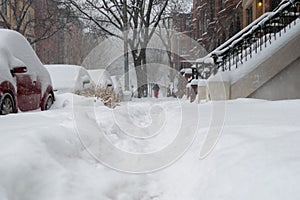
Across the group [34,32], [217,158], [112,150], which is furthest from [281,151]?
[34,32]

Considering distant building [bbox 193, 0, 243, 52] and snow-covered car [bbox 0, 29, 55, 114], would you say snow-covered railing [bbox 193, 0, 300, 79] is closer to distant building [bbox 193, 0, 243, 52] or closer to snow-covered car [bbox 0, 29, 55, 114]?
snow-covered car [bbox 0, 29, 55, 114]

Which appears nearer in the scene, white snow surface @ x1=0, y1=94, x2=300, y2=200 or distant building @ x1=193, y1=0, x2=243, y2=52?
white snow surface @ x1=0, y1=94, x2=300, y2=200

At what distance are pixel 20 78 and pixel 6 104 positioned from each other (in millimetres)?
717

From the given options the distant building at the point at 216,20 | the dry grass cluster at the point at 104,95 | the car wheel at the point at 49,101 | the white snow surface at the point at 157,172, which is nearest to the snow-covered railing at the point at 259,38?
the dry grass cluster at the point at 104,95

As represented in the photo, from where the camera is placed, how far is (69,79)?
1210 cm

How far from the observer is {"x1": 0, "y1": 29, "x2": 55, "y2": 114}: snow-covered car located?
6223 millimetres

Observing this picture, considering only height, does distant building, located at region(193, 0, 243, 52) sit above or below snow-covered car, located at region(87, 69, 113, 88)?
above

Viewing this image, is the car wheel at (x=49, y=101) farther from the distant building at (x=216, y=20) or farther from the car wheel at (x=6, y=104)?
the distant building at (x=216, y=20)

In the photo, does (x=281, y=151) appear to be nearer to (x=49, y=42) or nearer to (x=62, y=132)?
(x=62, y=132)

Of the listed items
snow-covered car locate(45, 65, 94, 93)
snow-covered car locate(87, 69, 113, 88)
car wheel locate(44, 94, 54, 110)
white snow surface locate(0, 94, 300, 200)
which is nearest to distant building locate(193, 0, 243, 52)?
snow-covered car locate(87, 69, 113, 88)

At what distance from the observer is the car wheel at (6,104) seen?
237 inches

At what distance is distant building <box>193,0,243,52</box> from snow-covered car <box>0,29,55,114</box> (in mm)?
18296

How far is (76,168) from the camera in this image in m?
3.41

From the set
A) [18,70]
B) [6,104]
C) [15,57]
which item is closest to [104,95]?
[15,57]
